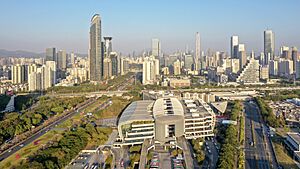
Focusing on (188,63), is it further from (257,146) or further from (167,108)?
(257,146)

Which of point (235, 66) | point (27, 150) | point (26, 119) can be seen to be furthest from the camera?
point (235, 66)

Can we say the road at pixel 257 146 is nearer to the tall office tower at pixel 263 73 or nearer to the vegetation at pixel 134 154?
the vegetation at pixel 134 154

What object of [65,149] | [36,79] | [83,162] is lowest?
[83,162]

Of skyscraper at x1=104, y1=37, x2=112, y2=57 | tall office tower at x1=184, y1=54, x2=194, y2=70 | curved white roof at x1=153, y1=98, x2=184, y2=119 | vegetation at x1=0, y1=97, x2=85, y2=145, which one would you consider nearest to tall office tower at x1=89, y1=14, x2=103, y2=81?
skyscraper at x1=104, y1=37, x2=112, y2=57

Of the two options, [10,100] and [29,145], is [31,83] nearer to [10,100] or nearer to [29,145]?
[10,100]

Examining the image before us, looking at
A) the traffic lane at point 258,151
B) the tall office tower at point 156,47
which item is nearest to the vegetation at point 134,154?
the traffic lane at point 258,151

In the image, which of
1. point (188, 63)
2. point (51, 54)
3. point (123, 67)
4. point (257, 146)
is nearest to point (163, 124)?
point (257, 146)
